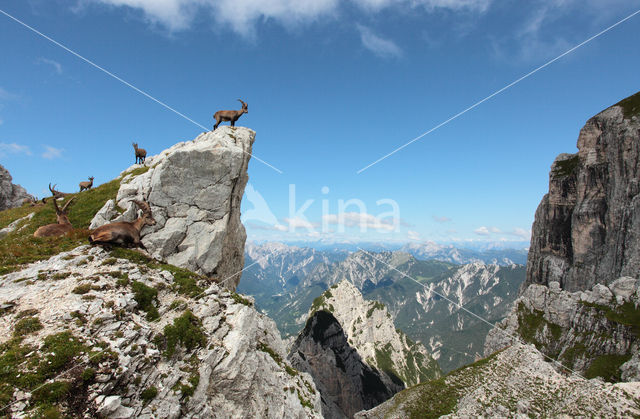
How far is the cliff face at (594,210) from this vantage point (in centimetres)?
9756

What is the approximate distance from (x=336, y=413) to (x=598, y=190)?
179704mm

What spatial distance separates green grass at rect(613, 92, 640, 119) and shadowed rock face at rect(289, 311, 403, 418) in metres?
187

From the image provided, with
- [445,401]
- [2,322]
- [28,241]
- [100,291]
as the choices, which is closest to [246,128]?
[28,241]

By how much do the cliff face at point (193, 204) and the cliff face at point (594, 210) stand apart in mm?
125673

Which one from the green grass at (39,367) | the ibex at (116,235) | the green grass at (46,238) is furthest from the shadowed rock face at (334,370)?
the green grass at (39,367)

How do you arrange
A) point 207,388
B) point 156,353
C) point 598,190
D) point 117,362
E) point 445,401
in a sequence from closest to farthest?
point 117,362 → point 156,353 → point 207,388 → point 445,401 → point 598,190

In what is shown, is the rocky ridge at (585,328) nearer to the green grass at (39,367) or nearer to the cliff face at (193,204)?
the cliff face at (193,204)

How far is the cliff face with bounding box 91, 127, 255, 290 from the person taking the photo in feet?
77.1

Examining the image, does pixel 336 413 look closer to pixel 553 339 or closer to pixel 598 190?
pixel 553 339

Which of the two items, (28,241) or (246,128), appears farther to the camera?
(246,128)

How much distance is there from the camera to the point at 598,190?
4498 inches

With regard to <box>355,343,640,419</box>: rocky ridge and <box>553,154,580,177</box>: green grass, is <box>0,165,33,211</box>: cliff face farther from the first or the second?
<box>553,154,580,177</box>: green grass

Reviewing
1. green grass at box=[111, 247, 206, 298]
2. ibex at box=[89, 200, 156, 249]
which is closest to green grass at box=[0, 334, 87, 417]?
green grass at box=[111, 247, 206, 298]

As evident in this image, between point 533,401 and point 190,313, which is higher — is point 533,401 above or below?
below
